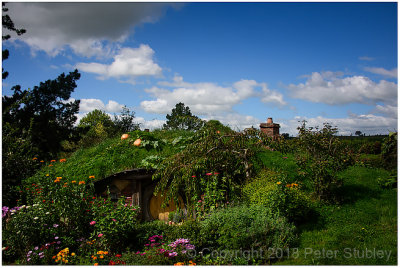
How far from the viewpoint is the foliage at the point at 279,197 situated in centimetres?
755

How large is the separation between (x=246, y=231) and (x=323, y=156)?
3.78 m

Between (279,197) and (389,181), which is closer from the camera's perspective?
(279,197)

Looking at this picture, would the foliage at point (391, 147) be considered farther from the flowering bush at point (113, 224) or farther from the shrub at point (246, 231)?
the flowering bush at point (113, 224)

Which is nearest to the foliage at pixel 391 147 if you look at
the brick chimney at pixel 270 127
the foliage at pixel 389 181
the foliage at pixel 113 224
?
the foliage at pixel 389 181

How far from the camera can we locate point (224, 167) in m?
9.12

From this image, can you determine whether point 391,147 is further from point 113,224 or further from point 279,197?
point 113,224

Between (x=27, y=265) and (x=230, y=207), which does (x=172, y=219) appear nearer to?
(x=230, y=207)

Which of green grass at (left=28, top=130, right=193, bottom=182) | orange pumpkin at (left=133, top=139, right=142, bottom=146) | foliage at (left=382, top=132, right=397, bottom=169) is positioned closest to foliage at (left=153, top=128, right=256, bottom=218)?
green grass at (left=28, top=130, right=193, bottom=182)

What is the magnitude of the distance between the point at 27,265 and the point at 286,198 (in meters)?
6.08

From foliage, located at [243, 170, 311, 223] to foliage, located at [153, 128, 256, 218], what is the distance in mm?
548

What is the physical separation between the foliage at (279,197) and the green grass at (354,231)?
0.39 meters

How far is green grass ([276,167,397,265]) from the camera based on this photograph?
19.9ft

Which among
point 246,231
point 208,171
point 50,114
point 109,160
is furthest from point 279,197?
point 50,114

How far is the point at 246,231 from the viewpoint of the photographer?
262 inches
